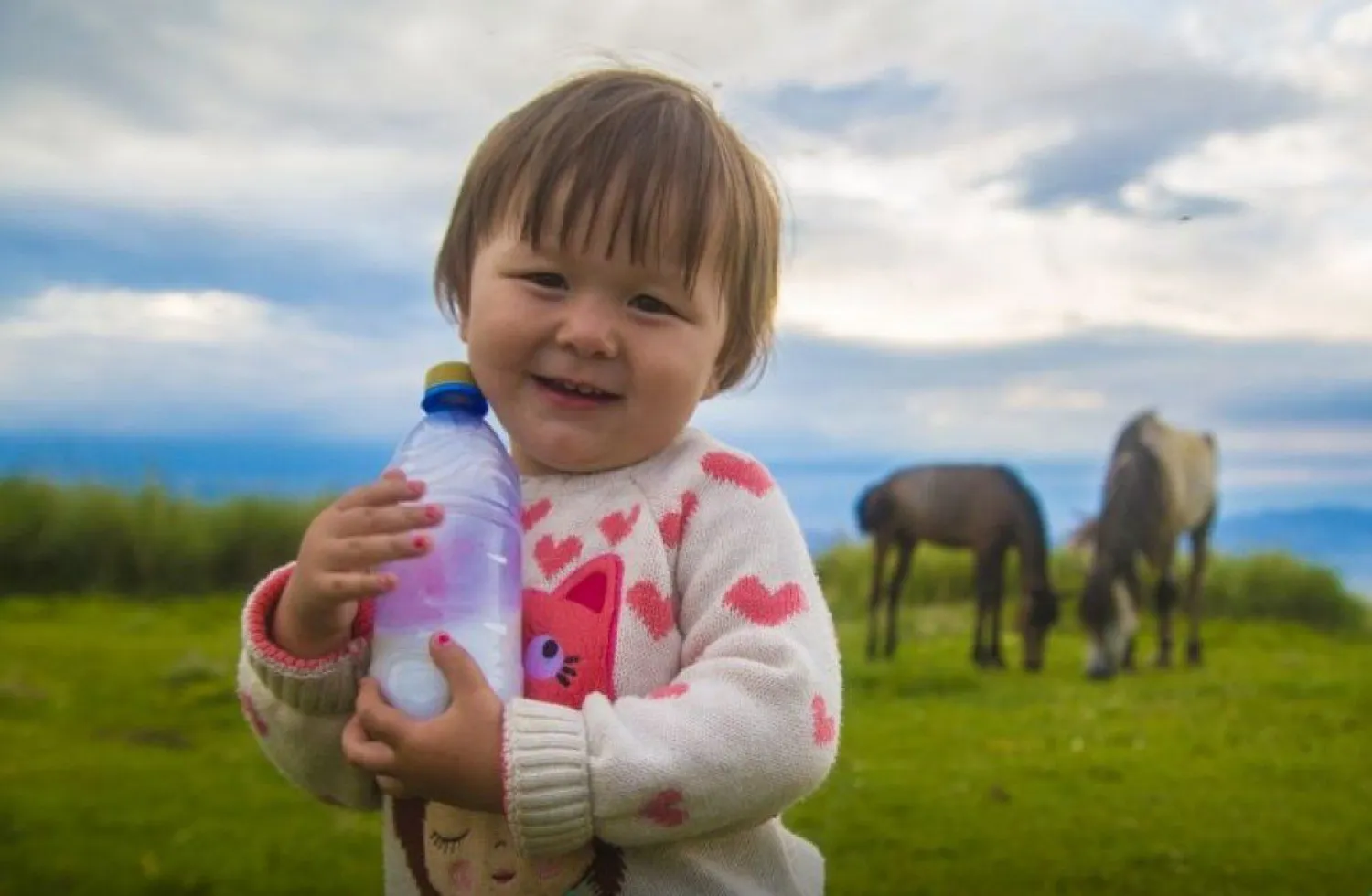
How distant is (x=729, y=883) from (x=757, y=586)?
0.20 metres

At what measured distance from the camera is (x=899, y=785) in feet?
6.60

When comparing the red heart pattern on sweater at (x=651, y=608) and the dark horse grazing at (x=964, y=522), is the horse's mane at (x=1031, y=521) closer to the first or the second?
the dark horse grazing at (x=964, y=522)

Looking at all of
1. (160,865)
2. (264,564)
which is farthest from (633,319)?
(264,564)

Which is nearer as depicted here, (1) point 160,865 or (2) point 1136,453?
(1) point 160,865

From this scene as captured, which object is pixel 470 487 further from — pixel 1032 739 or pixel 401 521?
pixel 1032 739

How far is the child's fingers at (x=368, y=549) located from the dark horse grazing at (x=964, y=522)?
A: 252 centimetres

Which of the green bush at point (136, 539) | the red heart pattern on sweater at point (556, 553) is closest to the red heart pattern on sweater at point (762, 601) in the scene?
the red heart pattern on sweater at point (556, 553)

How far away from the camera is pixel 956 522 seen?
3.39m

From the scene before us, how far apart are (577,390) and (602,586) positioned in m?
0.14

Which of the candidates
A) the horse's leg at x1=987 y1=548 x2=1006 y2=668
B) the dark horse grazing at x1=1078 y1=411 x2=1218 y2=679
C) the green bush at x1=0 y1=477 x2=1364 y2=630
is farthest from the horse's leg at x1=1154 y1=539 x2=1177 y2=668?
the green bush at x1=0 y1=477 x2=1364 y2=630

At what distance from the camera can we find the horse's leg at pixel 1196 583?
309 cm

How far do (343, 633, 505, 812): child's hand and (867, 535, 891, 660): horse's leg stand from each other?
7.74ft

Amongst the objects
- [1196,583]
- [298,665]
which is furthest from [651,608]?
[1196,583]

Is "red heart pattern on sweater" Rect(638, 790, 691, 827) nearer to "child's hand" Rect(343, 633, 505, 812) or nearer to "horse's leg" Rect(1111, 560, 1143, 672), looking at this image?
"child's hand" Rect(343, 633, 505, 812)
